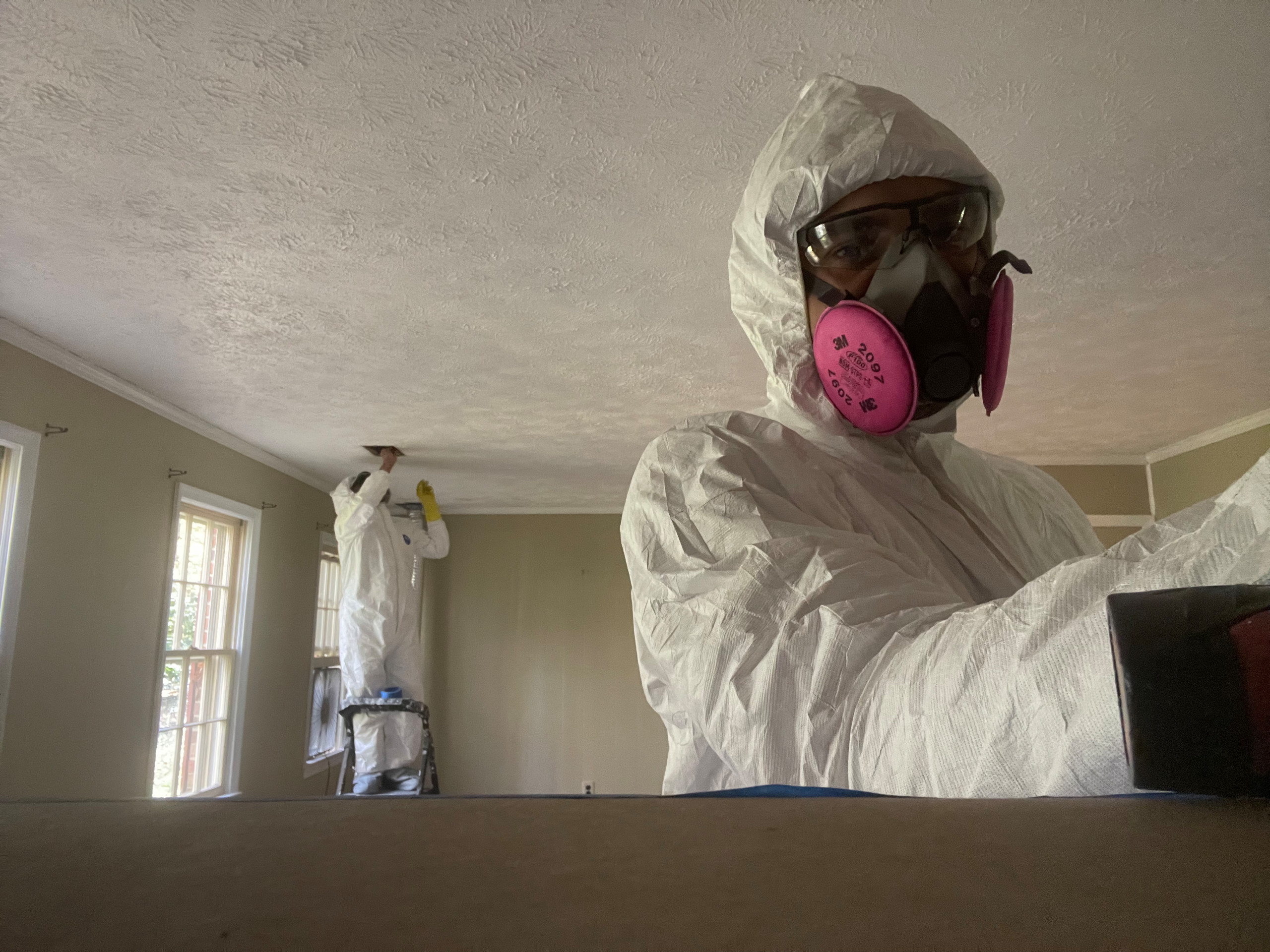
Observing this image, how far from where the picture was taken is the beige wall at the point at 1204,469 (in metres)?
4.19

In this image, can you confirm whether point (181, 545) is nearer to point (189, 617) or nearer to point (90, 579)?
point (189, 617)

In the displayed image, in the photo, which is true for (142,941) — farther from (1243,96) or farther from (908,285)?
(1243,96)

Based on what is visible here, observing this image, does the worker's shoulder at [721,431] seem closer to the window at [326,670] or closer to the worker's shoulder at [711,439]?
the worker's shoulder at [711,439]

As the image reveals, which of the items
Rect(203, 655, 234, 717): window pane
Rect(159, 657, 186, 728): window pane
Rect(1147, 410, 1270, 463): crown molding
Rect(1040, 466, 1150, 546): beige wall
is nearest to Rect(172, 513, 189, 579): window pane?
Rect(159, 657, 186, 728): window pane

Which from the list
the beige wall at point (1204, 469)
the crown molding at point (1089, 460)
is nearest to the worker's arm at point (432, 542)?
the crown molding at point (1089, 460)

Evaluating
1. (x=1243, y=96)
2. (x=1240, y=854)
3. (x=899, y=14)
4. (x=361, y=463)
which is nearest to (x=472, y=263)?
(x=899, y=14)

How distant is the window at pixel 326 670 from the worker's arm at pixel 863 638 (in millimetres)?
5574

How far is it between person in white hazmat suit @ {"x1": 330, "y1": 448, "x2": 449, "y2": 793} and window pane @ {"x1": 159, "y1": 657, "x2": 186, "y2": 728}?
0.99m

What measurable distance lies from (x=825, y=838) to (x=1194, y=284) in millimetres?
3191

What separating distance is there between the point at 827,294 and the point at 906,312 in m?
0.11

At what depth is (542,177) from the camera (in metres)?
2.01

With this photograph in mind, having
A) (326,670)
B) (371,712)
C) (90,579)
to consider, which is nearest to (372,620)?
(371,712)

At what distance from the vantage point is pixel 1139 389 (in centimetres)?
384

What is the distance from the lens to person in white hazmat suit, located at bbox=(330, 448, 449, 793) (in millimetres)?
4867
